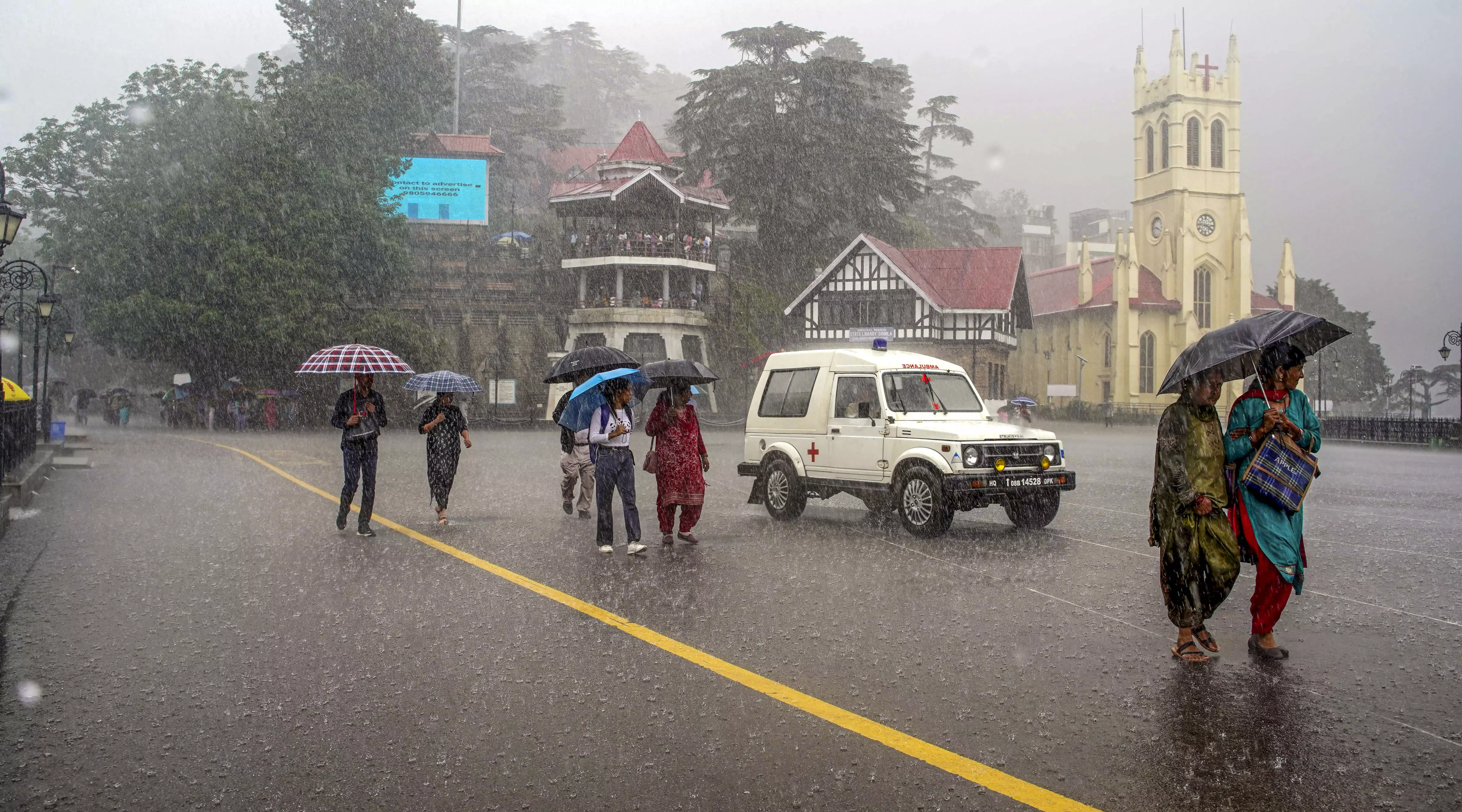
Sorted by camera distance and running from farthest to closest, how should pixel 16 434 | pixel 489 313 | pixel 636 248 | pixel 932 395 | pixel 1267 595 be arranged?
pixel 489 313
pixel 636 248
pixel 16 434
pixel 932 395
pixel 1267 595

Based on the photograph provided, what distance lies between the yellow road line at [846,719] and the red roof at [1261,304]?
73.0 metres

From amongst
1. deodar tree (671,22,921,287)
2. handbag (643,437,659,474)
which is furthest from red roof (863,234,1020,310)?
handbag (643,437,659,474)

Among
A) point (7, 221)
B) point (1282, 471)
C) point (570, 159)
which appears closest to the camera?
point (1282, 471)

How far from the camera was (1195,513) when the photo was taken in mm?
5988

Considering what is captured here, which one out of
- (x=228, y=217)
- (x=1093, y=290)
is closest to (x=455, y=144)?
(x=228, y=217)

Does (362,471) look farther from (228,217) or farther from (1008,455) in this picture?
(228,217)

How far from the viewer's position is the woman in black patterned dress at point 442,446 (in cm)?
1251

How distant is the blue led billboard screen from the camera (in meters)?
55.5

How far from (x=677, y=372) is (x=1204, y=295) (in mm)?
69886

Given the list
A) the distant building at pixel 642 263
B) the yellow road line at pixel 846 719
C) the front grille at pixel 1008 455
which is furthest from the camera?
the distant building at pixel 642 263

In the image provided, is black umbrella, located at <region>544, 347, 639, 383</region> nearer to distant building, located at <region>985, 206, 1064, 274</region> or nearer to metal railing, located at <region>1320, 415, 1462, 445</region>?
metal railing, located at <region>1320, 415, 1462, 445</region>

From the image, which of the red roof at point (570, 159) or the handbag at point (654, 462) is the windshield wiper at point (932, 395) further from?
the red roof at point (570, 159)

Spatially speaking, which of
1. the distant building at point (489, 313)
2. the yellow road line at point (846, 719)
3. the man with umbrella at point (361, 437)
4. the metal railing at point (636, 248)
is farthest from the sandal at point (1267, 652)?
the metal railing at point (636, 248)

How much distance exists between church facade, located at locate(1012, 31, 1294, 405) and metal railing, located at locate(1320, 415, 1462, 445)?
24.2 m
